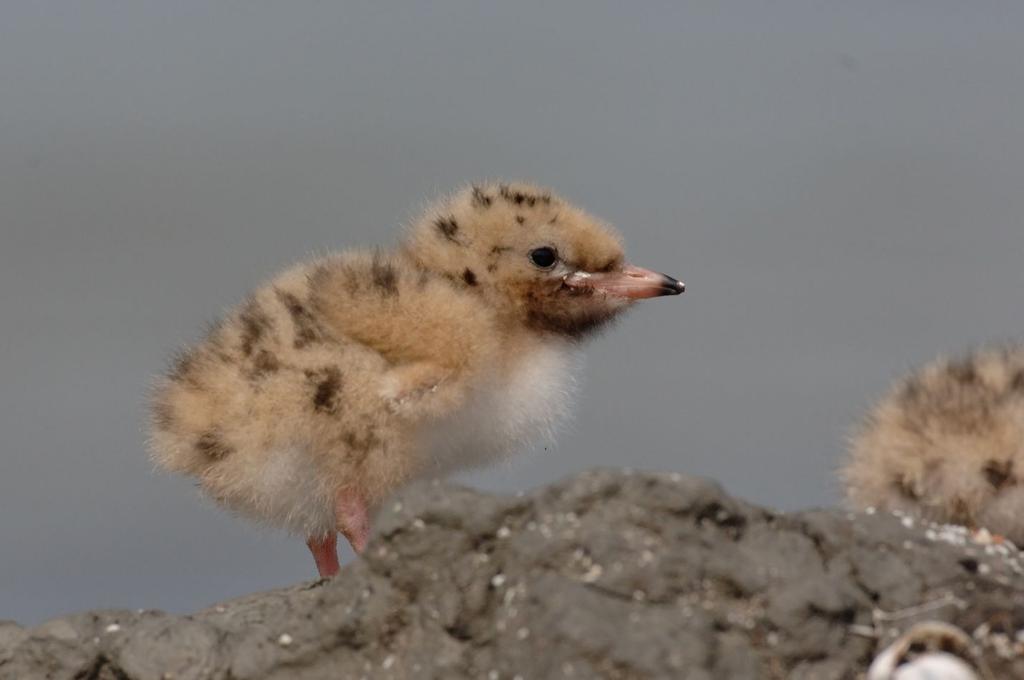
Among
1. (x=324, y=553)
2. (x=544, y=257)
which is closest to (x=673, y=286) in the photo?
(x=544, y=257)

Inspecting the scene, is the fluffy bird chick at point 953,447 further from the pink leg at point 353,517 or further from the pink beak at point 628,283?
the pink leg at point 353,517

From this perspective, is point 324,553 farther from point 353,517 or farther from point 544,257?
point 544,257

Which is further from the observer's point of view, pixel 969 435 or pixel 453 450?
pixel 453 450

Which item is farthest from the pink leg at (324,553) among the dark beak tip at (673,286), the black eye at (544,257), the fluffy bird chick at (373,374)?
the dark beak tip at (673,286)

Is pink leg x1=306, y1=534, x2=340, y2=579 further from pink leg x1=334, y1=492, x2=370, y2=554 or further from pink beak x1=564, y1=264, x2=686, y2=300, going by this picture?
pink beak x1=564, y1=264, x2=686, y2=300

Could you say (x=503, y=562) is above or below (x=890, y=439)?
below

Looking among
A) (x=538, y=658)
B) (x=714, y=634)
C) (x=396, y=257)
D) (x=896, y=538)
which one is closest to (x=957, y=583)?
(x=896, y=538)

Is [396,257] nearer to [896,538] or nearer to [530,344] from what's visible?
[530,344]
